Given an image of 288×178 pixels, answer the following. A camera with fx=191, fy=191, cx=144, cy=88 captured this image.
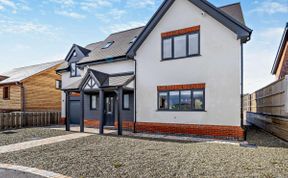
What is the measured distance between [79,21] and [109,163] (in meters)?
10.2

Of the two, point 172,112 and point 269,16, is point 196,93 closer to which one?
point 172,112

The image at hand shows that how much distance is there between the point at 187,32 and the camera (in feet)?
37.1

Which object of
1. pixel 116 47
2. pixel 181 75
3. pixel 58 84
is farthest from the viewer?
pixel 58 84

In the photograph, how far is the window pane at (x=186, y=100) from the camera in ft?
36.3

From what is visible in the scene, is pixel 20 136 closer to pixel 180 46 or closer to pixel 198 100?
pixel 198 100

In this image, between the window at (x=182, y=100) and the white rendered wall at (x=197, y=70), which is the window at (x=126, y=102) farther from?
the window at (x=182, y=100)

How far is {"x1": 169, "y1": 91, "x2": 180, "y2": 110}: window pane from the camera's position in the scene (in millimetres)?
11422

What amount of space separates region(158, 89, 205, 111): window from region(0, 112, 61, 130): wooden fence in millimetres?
11187

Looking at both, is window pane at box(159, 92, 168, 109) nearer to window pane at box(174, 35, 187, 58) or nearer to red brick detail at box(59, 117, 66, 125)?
window pane at box(174, 35, 187, 58)

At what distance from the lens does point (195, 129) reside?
1083cm

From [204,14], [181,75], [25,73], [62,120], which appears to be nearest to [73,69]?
[62,120]

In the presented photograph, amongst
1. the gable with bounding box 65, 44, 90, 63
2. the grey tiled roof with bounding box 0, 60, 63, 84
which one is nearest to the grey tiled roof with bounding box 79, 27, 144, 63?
the gable with bounding box 65, 44, 90, 63

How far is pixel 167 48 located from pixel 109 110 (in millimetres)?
6485

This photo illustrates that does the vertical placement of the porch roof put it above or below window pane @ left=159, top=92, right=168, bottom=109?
above
